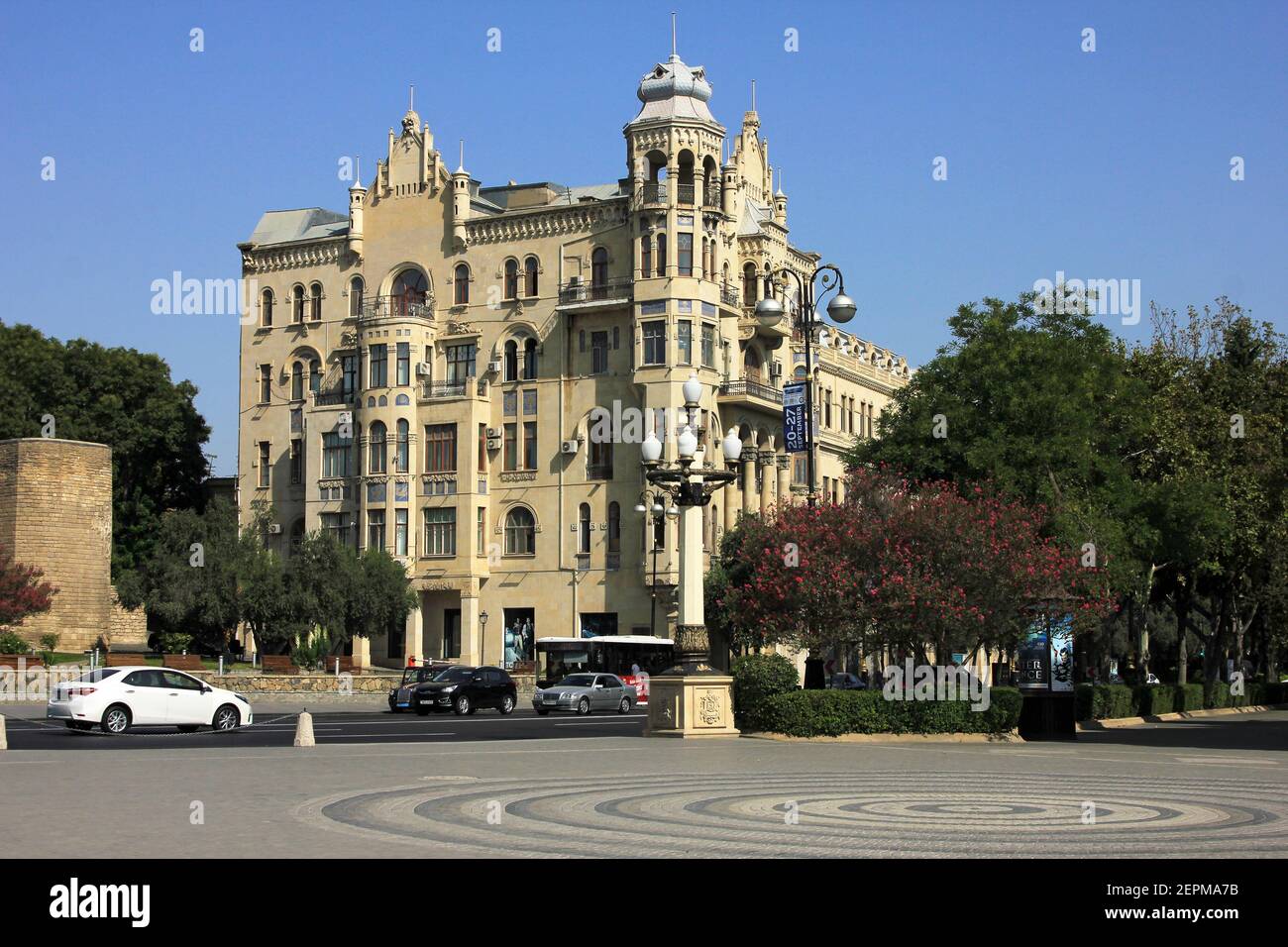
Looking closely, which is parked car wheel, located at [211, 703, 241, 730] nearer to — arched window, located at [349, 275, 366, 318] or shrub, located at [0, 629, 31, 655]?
shrub, located at [0, 629, 31, 655]

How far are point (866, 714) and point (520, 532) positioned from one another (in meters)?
48.9

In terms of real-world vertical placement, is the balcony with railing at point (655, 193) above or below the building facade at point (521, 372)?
above

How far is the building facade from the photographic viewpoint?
7688 centimetres

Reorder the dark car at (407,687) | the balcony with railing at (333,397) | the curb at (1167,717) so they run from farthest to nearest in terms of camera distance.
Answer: the balcony with railing at (333,397)
the dark car at (407,687)
the curb at (1167,717)

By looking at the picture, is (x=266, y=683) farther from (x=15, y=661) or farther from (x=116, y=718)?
(x=116, y=718)

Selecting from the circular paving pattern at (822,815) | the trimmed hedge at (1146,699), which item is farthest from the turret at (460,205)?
the circular paving pattern at (822,815)

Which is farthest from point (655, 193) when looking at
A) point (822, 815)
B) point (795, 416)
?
point (822, 815)

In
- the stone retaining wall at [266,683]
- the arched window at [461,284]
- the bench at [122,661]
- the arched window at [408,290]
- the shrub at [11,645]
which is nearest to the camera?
the stone retaining wall at [266,683]

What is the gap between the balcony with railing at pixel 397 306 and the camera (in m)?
82.6

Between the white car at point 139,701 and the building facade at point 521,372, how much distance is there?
129 feet

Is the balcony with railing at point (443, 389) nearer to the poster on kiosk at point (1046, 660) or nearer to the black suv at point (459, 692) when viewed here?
the poster on kiosk at point (1046, 660)

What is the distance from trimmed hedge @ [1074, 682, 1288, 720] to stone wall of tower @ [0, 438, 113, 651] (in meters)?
47.4

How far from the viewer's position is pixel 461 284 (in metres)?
82.6

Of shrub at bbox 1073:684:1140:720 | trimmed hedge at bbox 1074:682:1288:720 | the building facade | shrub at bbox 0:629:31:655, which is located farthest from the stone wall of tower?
shrub at bbox 1073:684:1140:720
